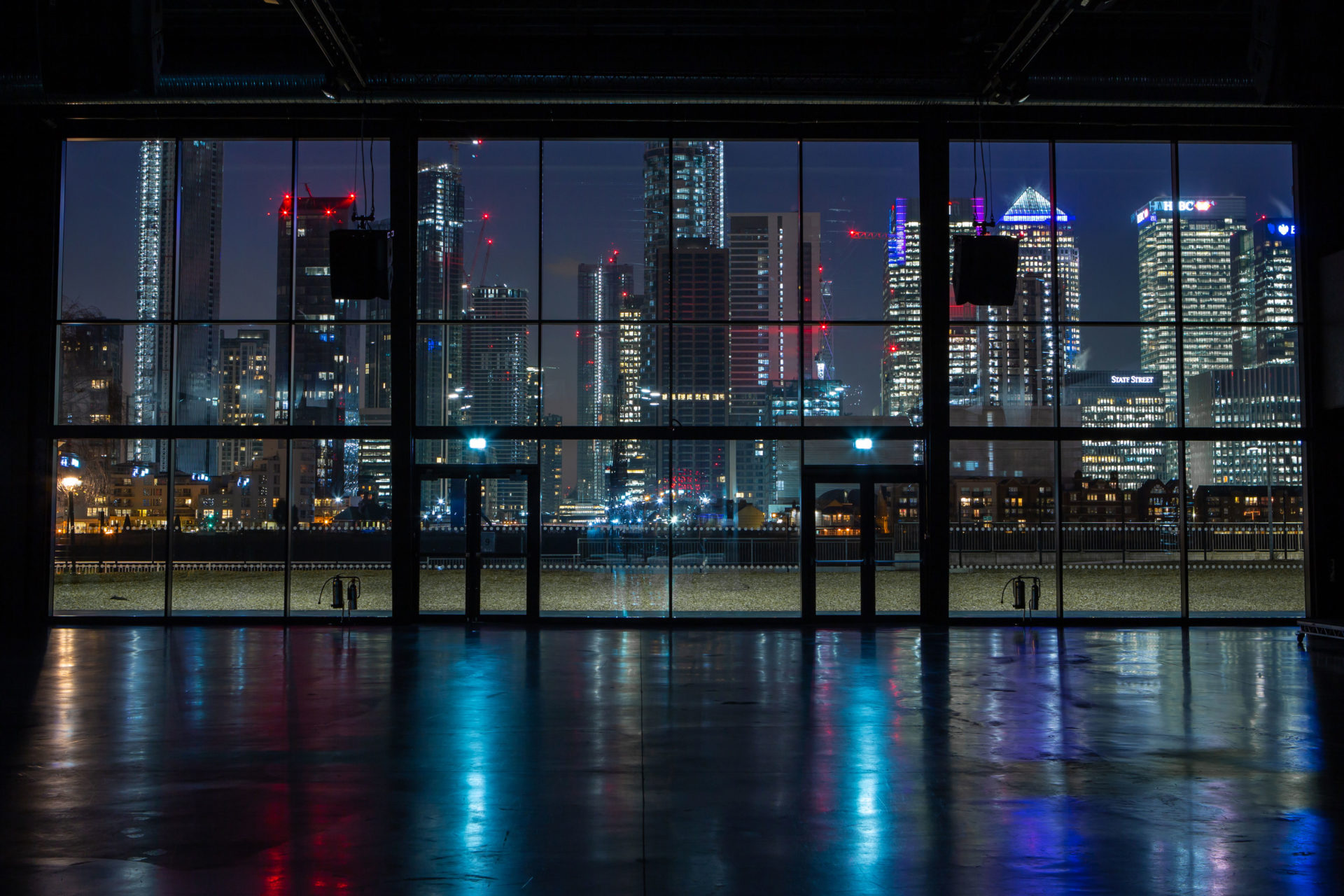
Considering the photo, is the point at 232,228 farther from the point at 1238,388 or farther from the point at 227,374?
the point at 1238,388

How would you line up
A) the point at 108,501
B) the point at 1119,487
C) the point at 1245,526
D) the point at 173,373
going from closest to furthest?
the point at 173,373, the point at 1119,487, the point at 108,501, the point at 1245,526

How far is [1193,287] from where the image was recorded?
50.2ft

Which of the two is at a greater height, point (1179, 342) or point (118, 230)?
point (118, 230)

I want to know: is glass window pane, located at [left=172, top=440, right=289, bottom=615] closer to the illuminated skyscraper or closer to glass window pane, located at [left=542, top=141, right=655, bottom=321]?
glass window pane, located at [left=542, top=141, right=655, bottom=321]

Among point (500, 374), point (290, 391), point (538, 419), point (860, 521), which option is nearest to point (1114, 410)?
point (860, 521)

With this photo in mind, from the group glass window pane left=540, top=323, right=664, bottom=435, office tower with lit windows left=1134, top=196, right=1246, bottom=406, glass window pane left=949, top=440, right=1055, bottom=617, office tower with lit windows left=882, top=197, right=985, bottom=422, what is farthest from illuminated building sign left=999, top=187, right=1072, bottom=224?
glass window pane left=540, top=323, right=664, bottom=435

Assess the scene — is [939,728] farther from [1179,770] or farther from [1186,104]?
[1186,104]

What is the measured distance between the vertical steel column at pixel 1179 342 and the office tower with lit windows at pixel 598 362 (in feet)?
27.5

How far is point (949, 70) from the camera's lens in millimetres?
12758

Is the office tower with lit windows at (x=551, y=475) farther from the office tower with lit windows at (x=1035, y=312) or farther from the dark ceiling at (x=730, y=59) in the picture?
the office tower with lit windows at (x=1035, y=312)

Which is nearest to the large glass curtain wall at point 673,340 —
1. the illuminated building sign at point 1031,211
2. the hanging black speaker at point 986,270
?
the illuminated building sign at point 1031,211

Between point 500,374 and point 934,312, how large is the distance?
673 centimetres

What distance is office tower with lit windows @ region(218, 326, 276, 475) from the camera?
50.0 feet

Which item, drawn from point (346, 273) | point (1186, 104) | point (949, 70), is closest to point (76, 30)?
point (346, 273)
